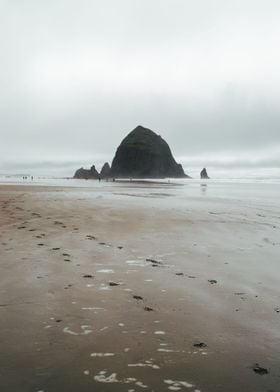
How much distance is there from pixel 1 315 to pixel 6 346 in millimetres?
923

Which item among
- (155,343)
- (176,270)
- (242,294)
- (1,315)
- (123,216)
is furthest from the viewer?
(123,216)

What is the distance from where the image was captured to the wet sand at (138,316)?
314 centimetres

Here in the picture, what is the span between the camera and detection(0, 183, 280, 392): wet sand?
314 cm

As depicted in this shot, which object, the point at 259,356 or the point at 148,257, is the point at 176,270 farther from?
the point at 259,356

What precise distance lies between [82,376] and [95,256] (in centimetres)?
477

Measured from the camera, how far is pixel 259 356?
354 cm

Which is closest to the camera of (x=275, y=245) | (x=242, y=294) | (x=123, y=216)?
(x=242, y=294)

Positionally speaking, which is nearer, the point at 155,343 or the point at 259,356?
the point at 259,356

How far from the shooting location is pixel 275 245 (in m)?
9.48

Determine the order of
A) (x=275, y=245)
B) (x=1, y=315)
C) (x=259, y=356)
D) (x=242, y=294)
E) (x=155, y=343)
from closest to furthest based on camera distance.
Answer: (x=259, y=356) < (x=155, y=343) < (x=1, y=315) < (x=242, y=294) < (x=275, y=245)

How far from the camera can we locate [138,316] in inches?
178

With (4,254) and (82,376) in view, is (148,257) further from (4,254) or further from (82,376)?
(82,376)

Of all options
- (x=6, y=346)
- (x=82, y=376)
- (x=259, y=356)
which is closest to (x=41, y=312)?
(x=6, y=346)

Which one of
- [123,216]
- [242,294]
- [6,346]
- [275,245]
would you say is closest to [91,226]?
[123,216]
